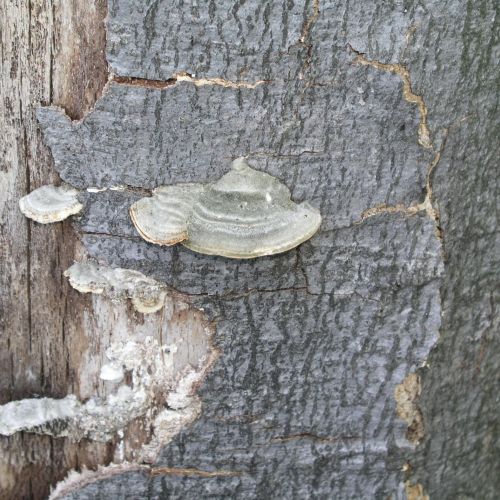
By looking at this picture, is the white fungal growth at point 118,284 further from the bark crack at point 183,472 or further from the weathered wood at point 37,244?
the bark crack at point 183,472

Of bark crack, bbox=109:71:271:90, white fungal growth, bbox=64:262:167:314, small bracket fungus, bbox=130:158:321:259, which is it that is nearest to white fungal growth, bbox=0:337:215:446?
white fungal growth, bbox=64:262:167:314

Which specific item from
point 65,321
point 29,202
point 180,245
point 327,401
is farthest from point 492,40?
point 65,321

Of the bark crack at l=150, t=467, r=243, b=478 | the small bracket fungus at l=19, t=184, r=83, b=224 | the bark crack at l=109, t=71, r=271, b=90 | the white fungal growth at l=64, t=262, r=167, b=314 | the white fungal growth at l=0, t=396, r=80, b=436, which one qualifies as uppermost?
the bark crack at l=109, t=71, r=271, b=90

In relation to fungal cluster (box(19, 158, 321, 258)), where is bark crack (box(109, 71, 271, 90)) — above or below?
above

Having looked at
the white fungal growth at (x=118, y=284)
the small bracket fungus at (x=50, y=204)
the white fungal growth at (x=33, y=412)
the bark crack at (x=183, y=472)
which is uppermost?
the small bracket fungus at (x=50, y=204)

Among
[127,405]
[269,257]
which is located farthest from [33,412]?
[269,257]

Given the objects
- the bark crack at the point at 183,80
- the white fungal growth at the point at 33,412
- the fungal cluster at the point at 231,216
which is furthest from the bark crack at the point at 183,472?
the bark crack at the point at 183,80

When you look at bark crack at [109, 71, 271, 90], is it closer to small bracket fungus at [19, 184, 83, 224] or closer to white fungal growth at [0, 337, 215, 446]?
small bracket fungus at [19, 184, 83, 224]

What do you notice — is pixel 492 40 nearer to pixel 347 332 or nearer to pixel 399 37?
pixel 399 37
